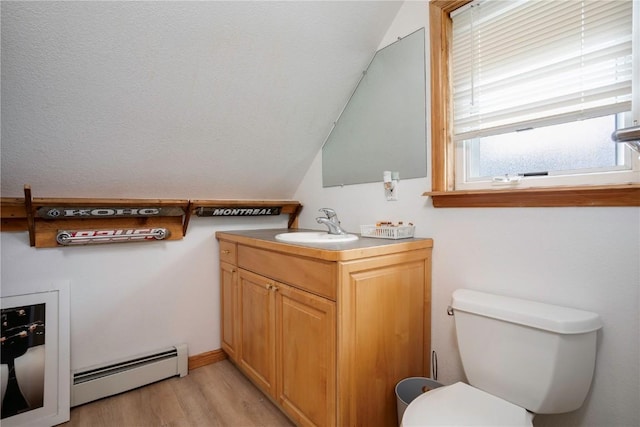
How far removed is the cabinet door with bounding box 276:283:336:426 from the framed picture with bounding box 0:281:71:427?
1.17 metres

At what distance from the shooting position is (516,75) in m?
1.31

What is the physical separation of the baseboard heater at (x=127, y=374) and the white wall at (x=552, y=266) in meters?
1.61

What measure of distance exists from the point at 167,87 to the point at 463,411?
5.97 ft

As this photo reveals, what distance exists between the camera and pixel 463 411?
1.01 meters

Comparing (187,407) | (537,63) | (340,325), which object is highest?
(537,63)

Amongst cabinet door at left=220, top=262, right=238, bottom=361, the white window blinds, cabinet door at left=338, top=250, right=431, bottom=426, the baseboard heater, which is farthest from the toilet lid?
the baseboard heater

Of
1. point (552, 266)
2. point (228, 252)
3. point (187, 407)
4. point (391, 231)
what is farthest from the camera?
point (228, 252)

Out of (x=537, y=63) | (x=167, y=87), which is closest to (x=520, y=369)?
(x=537, y=63)

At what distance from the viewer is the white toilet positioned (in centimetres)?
99

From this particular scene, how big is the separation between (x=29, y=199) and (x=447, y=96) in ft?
6.85

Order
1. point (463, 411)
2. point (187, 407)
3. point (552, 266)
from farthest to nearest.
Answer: point (187, 407) → point (552, 266) → point (463, 411)

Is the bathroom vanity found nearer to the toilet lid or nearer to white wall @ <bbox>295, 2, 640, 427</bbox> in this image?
white wall @ <bbox>295, 2, 640, 427</bbox>

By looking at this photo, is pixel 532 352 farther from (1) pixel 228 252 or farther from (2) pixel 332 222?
(1) pixel 228 252

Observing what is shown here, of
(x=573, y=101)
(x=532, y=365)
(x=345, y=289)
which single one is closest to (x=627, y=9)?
(x=573, y=101)
